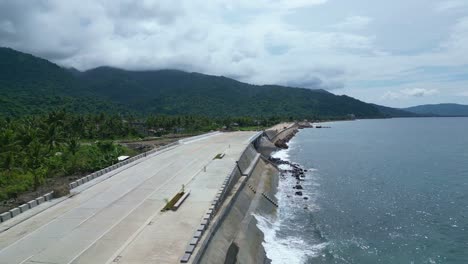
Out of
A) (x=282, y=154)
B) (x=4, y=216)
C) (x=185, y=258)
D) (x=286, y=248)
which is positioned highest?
(x=4, y=216)

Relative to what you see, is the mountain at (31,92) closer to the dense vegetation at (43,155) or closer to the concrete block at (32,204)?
the dense vegetation at (43,155)

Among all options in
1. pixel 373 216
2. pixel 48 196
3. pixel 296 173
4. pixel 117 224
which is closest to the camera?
pixel 117 224

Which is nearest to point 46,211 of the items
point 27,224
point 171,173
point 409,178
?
point 27,224

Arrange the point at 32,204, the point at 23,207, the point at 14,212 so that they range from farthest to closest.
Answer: the point at 32,204
the point at 23,207
the point at 14,212

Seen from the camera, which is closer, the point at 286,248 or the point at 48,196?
the point at 48,196

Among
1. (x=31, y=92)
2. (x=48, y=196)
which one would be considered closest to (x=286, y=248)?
(x=48, y=196)

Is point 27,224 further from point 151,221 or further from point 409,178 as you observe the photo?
point 409,178

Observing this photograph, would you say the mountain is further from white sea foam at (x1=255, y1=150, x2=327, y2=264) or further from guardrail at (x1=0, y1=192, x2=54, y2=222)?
white sea foam at (x1=255, y1=150, x2=327, y2=264)

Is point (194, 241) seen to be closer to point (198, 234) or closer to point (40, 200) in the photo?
Result: point (198, 234)
